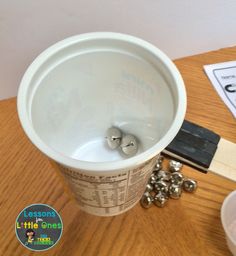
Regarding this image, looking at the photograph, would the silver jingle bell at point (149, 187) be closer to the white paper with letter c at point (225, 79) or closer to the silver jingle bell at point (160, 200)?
the silver jingle bell at point (160, 200)

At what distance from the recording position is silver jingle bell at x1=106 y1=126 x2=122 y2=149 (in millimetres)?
520

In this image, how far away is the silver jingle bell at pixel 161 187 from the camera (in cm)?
49

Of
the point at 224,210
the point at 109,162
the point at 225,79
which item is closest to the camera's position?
the point at 109,162

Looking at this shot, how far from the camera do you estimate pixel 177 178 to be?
Answer: 0.50m

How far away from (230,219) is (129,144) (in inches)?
6.2

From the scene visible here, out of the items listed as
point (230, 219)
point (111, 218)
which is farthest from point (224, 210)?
point (111, 218)

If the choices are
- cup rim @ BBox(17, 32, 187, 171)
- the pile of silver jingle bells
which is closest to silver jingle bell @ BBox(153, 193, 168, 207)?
the pile of silver jingle bells

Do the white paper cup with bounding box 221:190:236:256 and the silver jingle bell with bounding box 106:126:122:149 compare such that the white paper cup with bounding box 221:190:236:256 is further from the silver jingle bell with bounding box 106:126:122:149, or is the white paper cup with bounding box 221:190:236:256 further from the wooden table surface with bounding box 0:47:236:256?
the silver jingle bell with bounding box 106:126:122:149

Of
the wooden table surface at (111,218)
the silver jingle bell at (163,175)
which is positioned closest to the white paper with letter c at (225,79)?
the wooden table surface at (111,218)

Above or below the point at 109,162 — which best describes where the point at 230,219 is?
below

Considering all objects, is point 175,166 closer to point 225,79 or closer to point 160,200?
point 160,200

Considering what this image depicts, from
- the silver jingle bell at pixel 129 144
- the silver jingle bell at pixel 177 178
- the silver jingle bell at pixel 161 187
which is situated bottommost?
the silver jingle bell at pixel 161 187

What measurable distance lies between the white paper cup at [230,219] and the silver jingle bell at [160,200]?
0.07 meters

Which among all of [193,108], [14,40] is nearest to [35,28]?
[14,40]
